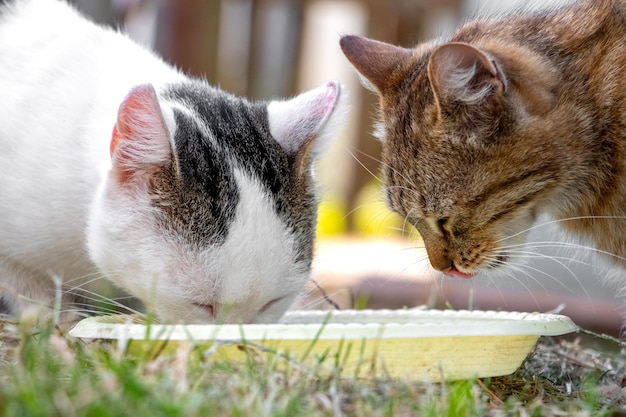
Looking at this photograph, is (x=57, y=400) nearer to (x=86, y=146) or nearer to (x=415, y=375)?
(x=415, y=375)

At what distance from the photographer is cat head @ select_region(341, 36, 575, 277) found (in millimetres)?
2158

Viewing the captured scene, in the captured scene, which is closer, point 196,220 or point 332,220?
point 196,220

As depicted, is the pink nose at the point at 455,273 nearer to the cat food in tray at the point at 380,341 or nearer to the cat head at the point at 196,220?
the cat head at the point at 196,220

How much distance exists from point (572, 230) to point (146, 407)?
1641 millimetres

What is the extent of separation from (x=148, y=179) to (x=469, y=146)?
2.85 feet

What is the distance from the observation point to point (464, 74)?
2.08 metres

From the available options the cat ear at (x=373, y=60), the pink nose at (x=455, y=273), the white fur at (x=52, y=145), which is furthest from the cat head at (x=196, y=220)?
the pink nose at (x=455, y=273)

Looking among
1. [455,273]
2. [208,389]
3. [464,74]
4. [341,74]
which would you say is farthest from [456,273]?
[341,74]

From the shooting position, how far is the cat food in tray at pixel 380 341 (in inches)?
63.4

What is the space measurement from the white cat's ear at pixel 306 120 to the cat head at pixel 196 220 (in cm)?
2

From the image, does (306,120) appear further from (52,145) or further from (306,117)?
Result: (52,145)

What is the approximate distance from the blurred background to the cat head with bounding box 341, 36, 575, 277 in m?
1.49

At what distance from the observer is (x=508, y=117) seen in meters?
2.21

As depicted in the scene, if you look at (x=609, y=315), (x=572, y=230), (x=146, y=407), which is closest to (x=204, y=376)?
(x=146, y=407)
